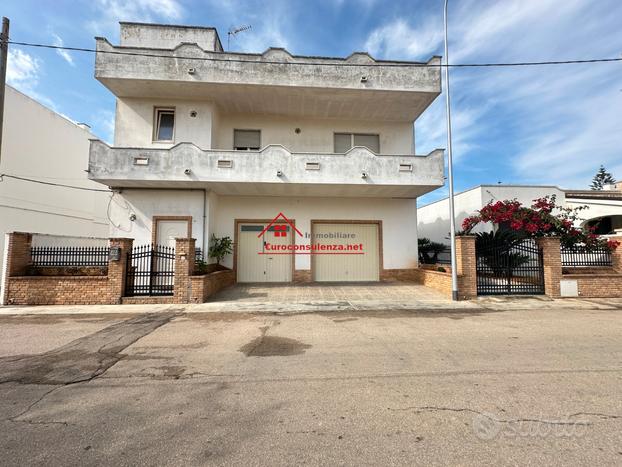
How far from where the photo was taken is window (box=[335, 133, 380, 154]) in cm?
1445

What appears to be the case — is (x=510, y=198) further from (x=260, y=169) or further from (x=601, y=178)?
(x=601, y=178)

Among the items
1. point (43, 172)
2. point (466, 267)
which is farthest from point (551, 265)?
point (43, 172)

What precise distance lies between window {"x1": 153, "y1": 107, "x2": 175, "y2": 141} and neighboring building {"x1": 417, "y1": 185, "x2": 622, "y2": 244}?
14415 millimetres

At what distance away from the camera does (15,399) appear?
3443mm

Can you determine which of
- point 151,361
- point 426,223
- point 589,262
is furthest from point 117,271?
point 426,223

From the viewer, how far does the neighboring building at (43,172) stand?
15.1 meters

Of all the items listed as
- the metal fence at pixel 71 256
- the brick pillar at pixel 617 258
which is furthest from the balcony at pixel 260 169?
the brick pillar at pixel 617 258

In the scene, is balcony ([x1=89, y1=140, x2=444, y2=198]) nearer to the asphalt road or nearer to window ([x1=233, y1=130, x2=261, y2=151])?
window ([x1=233, y1=130, x2=261, y2=151])

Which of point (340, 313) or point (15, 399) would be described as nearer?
point (15, 399)

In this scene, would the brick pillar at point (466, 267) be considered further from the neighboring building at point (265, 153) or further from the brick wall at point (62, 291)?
the brick wall at point (62, 291)

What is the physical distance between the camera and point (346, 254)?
46.1ft

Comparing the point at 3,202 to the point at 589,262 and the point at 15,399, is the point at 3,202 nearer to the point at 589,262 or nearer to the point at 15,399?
the point at 15,399

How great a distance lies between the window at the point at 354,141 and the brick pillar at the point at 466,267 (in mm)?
6151

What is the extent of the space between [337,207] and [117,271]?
8741 mm
